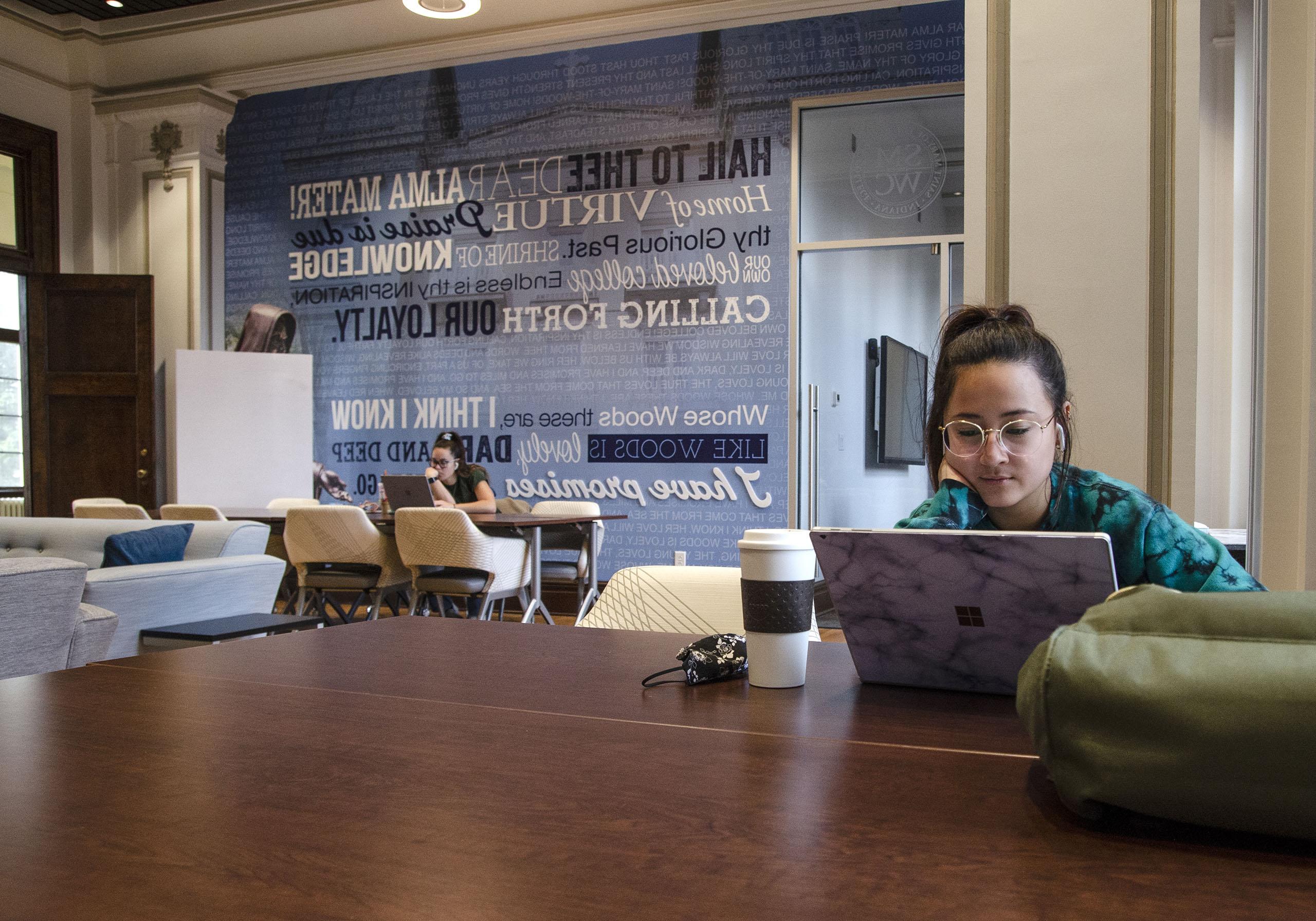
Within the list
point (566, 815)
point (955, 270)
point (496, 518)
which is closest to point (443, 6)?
point (496, 518)

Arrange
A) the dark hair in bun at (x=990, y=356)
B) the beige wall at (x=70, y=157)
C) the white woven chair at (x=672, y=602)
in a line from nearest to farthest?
the dark hair in bun at (x=990, y=356) → the white woven chair at (x=672, y=602) → the beige wall at (x=70, y=157)

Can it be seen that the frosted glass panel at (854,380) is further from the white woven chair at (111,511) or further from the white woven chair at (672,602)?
the white woven chair at (672,602)

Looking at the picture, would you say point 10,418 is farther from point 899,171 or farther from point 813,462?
point 899,171

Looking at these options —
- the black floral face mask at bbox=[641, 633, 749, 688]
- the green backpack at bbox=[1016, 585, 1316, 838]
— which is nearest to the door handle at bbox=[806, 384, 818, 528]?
the black floral face mask at bbox=[641, 633, 749, 688]

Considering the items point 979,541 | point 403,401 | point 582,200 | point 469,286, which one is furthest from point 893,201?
point 979,541

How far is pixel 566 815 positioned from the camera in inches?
26.7

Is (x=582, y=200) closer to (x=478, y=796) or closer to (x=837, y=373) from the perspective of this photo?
(x=837, y=373)

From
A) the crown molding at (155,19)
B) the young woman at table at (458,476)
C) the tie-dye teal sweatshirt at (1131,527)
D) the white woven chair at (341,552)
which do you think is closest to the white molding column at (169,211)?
the crown molding at (155,19)

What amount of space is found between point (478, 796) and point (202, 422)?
7590 millimetres

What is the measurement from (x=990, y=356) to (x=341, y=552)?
420cm

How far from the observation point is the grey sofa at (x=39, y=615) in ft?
8.43

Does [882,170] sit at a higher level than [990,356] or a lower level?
higher

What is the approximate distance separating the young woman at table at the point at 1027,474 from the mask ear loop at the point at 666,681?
42 centimetres

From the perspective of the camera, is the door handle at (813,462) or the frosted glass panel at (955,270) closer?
the frosted glass panel at (955,270)
